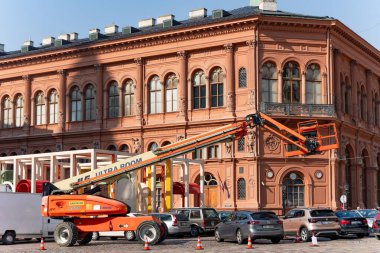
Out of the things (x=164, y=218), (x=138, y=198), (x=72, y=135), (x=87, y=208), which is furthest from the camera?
(x=72, y=135)

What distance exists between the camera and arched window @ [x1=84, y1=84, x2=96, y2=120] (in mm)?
62031

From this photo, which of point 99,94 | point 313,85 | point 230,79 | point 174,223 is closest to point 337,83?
point 313,85

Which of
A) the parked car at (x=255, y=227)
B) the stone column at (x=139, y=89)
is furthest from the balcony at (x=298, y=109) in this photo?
the parked car at (x=255, y=227)

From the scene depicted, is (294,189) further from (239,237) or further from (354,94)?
(239,237)

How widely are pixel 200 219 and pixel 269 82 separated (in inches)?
797

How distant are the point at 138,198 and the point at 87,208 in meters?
13.9

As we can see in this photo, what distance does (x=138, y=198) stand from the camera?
142 ft

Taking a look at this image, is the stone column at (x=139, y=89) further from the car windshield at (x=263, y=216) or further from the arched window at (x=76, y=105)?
the car windshield at (x=263, y=216)

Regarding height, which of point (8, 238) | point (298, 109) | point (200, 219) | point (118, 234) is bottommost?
point (8, 238)

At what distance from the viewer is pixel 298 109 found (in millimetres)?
53219

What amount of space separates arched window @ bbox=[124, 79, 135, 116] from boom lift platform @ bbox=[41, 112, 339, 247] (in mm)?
28008

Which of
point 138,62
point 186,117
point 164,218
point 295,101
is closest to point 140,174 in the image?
point 186,117

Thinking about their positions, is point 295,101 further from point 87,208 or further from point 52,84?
point 87,208

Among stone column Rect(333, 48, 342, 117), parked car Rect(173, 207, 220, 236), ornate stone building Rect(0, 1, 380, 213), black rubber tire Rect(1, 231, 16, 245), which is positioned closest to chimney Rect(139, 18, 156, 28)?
ornate stone building Rect(0, 1, 380, 213)
